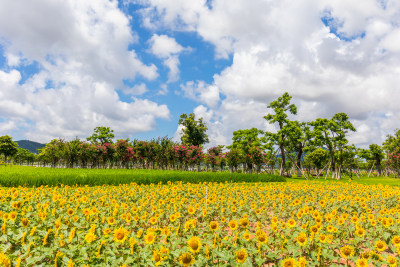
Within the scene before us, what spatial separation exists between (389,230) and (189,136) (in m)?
46.8

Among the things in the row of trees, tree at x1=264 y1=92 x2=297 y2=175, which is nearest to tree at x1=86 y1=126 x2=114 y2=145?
the row of trees

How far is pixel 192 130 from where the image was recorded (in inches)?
2058

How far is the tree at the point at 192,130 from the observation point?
170 ft

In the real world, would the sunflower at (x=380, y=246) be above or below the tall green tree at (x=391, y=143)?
below

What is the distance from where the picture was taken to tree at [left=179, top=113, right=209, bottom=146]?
5175 centimetres

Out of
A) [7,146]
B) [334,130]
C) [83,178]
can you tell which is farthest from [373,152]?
[7,146]

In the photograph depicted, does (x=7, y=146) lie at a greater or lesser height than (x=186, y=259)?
greater

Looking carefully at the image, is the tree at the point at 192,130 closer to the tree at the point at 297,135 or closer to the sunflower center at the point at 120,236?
the tree at the point at 297,135

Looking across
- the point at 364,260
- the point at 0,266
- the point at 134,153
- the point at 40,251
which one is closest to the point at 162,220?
the point at 40,251

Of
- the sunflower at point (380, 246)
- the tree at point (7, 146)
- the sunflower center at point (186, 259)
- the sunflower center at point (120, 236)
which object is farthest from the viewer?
the tree at point (7, 146)

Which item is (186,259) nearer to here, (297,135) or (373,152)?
(297,135)

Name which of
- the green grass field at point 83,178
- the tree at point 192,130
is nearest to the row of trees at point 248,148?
the tree at point 192,130

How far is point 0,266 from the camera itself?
9.84 ft

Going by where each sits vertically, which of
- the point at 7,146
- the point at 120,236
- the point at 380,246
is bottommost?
the point at 380,246
